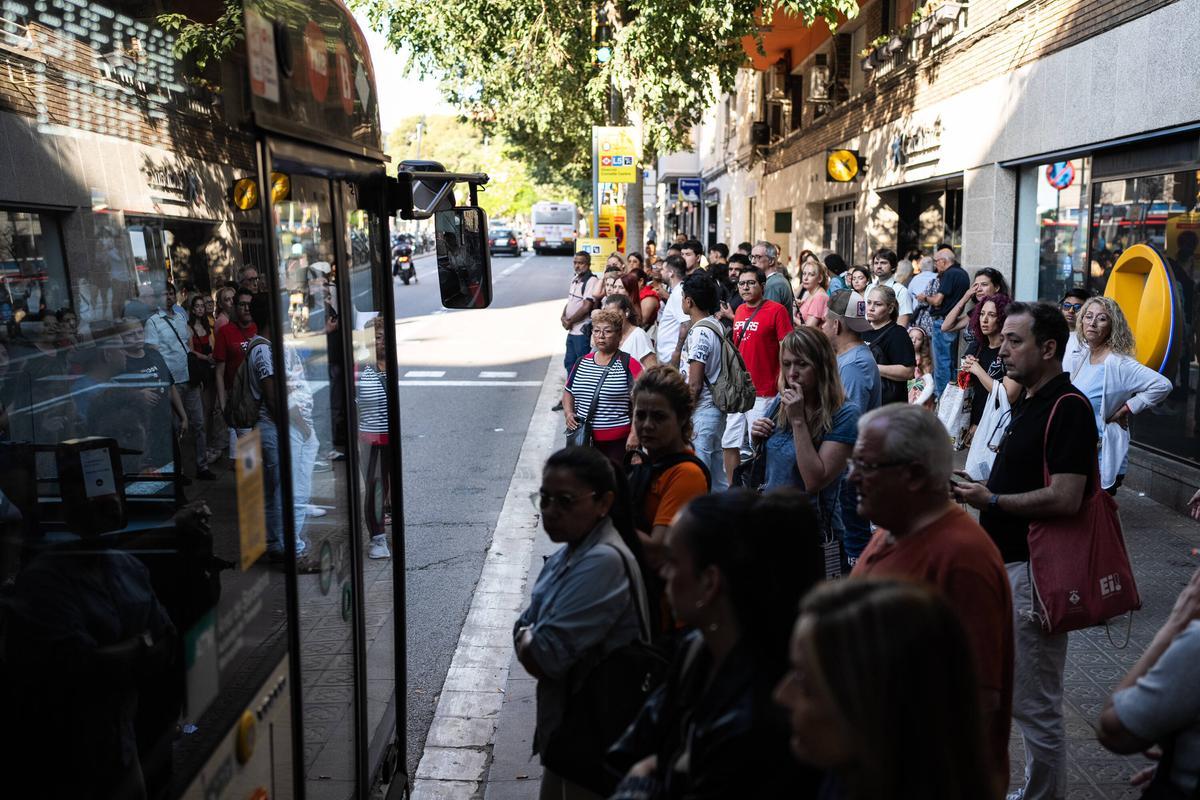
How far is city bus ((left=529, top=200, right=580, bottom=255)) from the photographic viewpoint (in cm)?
7162

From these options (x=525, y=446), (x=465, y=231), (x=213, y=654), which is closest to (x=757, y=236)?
(x=525, y=446)

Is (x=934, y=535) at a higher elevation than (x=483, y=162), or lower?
lower

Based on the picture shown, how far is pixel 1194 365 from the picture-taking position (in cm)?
930

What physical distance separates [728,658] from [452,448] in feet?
34.1

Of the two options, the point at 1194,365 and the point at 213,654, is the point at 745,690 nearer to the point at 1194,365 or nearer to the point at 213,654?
the point at 213,654

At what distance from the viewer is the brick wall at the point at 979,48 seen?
11.1 meters

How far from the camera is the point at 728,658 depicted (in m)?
2.22

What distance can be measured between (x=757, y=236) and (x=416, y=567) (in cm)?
2907

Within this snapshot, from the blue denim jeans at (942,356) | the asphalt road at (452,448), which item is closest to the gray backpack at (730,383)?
the asphalt road at (452,448)

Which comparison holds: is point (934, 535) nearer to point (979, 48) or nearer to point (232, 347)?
point (232, 347)

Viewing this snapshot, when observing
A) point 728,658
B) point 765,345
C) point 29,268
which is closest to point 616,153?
point 765,345

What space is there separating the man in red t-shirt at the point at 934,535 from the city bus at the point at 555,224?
225 ft

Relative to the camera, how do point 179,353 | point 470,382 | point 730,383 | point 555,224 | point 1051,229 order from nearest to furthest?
point 179,353 < point 730,383 < point 1051,229 < point 470,382 < point 555,224

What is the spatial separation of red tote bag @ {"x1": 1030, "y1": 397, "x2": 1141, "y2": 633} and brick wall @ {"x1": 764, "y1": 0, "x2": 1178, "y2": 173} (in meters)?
7.02
